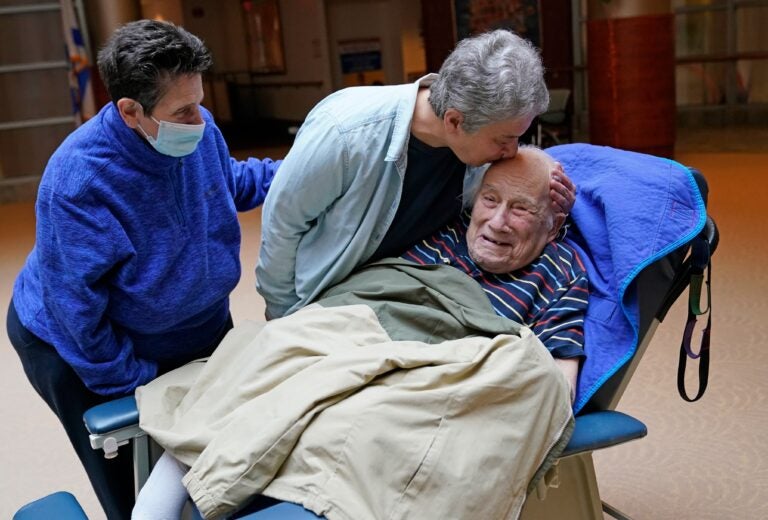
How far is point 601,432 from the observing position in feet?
5.22

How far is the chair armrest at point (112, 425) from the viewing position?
1789 millimetres

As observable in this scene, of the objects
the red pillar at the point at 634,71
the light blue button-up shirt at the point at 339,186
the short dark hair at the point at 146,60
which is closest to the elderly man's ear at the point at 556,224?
the light blue button-up shirt at the point at 339,186

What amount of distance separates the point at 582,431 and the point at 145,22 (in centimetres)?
119

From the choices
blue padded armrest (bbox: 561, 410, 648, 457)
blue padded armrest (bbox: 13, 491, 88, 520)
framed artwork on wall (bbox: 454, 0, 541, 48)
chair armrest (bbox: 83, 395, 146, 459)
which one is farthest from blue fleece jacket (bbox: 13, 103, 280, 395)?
framed artwork on wall (bbox: 454, 0, 541, 48)

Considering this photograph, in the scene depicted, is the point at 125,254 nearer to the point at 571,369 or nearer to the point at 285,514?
the point at 285,514

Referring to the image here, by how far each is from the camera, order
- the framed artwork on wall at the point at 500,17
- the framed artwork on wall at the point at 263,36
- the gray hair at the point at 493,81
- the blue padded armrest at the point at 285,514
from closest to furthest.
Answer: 1. the blue padded armrest at the point at 285,514
2. the gray hair at the point at 493,81
3. the framed artwork on wall at the point at 500,17
4. the framed artwork on wall at the point at 263,36

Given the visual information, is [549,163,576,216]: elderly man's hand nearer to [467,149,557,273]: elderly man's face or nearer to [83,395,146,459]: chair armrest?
[467,149,557,273]: elderly man's face

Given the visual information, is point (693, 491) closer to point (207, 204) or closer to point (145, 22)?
point (207, 204)

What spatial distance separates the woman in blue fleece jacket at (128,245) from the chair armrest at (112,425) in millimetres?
113

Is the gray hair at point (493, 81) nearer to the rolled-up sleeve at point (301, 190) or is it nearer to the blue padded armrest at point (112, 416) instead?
the rolled-up sleeve at point (301, 190)

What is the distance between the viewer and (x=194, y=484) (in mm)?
1517

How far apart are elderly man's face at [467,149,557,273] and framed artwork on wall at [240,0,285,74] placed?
12.1 m

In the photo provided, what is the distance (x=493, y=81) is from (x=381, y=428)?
0.71 metres

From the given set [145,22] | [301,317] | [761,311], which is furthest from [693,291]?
[761,311]
